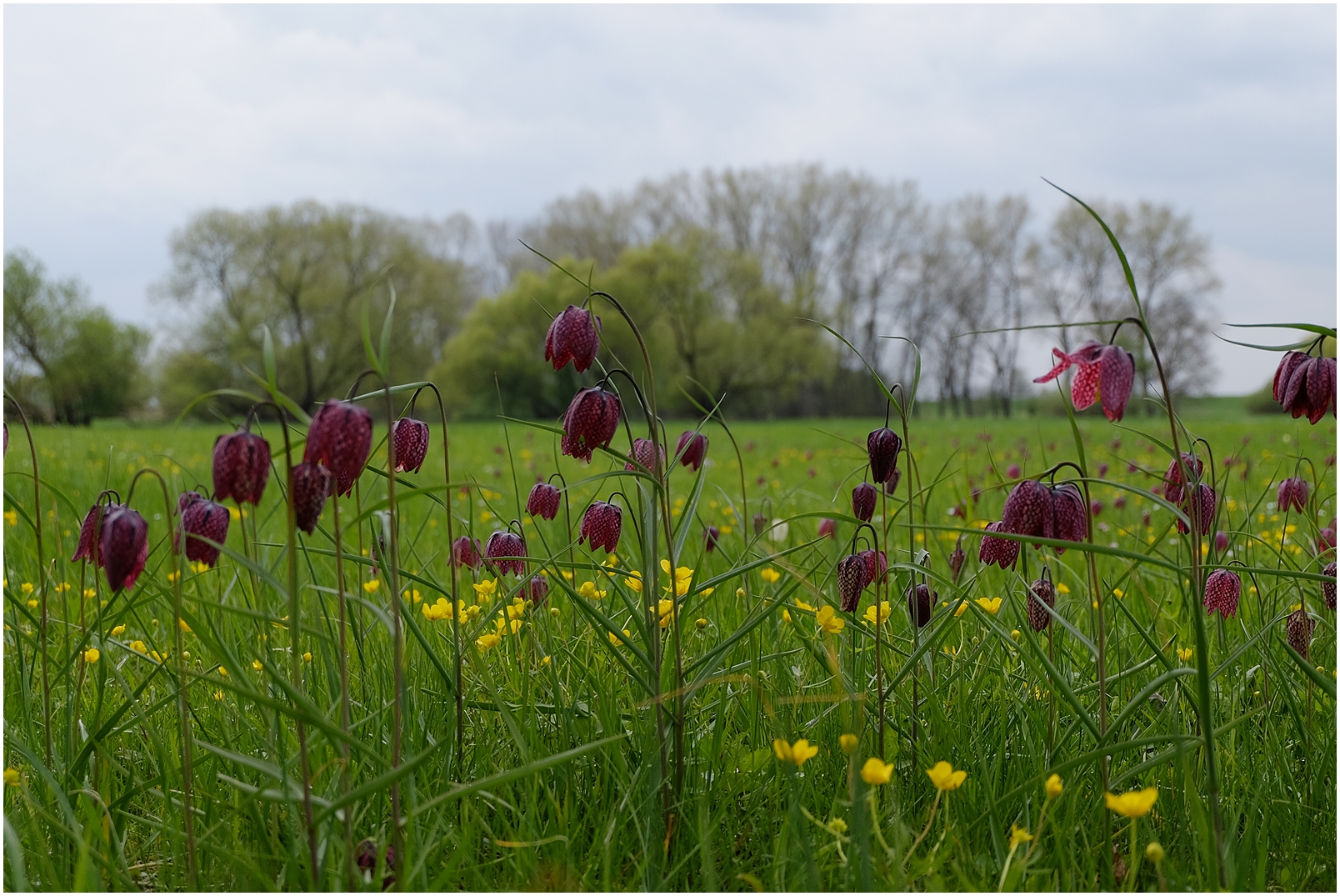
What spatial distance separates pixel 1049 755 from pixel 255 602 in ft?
5.27

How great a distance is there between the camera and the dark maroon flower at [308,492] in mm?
991

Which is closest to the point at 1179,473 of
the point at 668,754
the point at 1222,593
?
the point at 1222,593

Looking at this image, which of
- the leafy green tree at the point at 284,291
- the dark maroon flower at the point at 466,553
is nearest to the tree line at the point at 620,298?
the leafy green tree at the point at 284,291

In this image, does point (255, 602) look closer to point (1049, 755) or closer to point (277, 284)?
point (1049, 755)

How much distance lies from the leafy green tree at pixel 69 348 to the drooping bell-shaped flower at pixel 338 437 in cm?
2436

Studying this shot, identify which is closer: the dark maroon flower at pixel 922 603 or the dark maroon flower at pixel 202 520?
the dark maroon flower at pixel 202 520

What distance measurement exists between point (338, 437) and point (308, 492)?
0.25 ft

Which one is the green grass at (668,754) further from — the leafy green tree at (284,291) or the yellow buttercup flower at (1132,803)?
the leafy green tree at (284,291)

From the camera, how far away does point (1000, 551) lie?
5.08 feet

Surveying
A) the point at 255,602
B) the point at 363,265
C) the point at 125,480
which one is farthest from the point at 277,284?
the point at 255,602

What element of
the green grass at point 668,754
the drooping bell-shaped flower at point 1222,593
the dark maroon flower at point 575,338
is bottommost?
the green grass at point 668,754

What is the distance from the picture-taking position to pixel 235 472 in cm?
100

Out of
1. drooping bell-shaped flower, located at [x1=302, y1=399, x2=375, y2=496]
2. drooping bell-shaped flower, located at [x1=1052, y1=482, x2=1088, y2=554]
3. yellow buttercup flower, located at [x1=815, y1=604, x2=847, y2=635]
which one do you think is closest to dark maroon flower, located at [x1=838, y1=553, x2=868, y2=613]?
yellow buttercup flower, located at [x1=815, y1=604, x2=847, y2=635]

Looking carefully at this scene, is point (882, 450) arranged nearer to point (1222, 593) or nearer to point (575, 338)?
point (575, 338)
